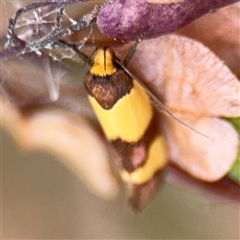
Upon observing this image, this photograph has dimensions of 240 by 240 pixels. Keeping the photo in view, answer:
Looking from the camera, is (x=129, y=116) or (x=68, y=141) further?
(x=68, y=141)

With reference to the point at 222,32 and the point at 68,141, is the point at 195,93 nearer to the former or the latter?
the point at 222,32

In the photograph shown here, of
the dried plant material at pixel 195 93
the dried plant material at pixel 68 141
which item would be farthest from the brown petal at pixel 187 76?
the dried plant material at pixel 68 141

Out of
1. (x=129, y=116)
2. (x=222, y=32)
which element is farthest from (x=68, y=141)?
(x=222, y=32)

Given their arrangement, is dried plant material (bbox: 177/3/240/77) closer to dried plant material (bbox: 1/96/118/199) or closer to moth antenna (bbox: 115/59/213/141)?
moth antenna (bbox: 115/59/213/141)

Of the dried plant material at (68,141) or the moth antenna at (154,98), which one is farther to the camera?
the dried plant material at (68,141)

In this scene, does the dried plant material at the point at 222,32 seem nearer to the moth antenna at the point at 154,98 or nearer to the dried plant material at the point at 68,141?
the moth antenna at the point at 154,98

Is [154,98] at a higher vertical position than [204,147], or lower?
higher

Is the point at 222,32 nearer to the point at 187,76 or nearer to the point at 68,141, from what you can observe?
the point at 187,76
